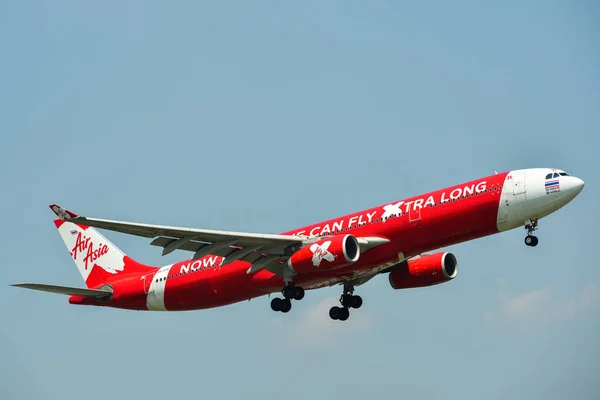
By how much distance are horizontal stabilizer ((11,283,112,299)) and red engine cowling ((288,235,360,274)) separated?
41.1 feet

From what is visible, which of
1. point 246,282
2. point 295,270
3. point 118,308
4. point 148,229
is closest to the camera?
point 148,229

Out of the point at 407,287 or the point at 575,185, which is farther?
the point at 407,287

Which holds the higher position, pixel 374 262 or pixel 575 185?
pixel 575 185

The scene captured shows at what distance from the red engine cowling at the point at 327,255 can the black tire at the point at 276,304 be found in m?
3.46

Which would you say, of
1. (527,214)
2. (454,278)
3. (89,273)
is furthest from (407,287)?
(89,273)

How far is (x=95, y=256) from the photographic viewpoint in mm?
55594

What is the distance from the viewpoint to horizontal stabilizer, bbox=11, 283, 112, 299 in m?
46.1

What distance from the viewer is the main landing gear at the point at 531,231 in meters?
43.3

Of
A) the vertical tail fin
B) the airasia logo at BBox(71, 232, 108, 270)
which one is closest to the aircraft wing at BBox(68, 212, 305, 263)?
the vertical tail fin

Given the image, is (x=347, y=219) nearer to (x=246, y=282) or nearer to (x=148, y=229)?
(x=246, y=282)

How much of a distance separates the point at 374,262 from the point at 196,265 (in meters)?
10.1

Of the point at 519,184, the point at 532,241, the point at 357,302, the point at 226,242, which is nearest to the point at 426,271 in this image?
the point at 357,302

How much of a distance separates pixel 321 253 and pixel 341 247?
106cm

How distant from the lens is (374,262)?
146ft
